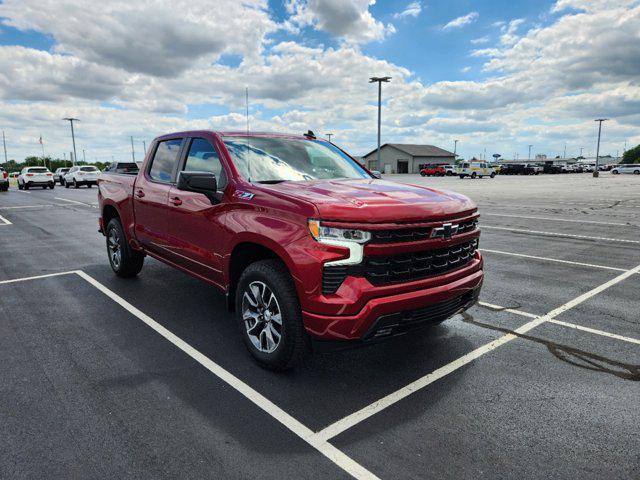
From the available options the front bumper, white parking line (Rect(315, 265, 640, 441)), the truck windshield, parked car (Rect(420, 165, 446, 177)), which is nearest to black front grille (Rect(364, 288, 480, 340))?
the front bumper

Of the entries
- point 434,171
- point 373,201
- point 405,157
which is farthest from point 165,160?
point 405,157

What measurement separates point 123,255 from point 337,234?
14.3 ft

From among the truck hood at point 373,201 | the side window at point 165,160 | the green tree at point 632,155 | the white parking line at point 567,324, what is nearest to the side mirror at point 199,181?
the truck hood at point 373,201

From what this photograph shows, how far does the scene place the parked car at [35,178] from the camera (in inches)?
1291

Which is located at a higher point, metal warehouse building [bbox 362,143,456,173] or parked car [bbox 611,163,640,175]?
metal warehouse building [bbox 362,143,456,173]

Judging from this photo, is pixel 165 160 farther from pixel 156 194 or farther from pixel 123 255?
pixel 123 255

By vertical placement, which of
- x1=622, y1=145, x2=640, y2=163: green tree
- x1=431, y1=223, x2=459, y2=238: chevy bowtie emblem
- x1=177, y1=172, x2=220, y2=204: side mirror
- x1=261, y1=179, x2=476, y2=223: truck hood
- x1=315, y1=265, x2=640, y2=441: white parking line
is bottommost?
x1=315, y1=265, x2=640, y2=441: white parking line

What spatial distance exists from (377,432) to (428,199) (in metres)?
1.76

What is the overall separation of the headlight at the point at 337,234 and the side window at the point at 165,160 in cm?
255

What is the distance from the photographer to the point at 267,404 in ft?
10.2

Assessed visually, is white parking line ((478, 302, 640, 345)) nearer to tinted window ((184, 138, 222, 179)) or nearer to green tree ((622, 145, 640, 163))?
tinted window ((184, 138, 222, 179))

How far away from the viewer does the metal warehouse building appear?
89438 mm

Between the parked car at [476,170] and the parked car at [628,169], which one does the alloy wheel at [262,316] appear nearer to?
the parked car at [476,170]

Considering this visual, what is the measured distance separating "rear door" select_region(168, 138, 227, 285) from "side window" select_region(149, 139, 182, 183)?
25 cm
